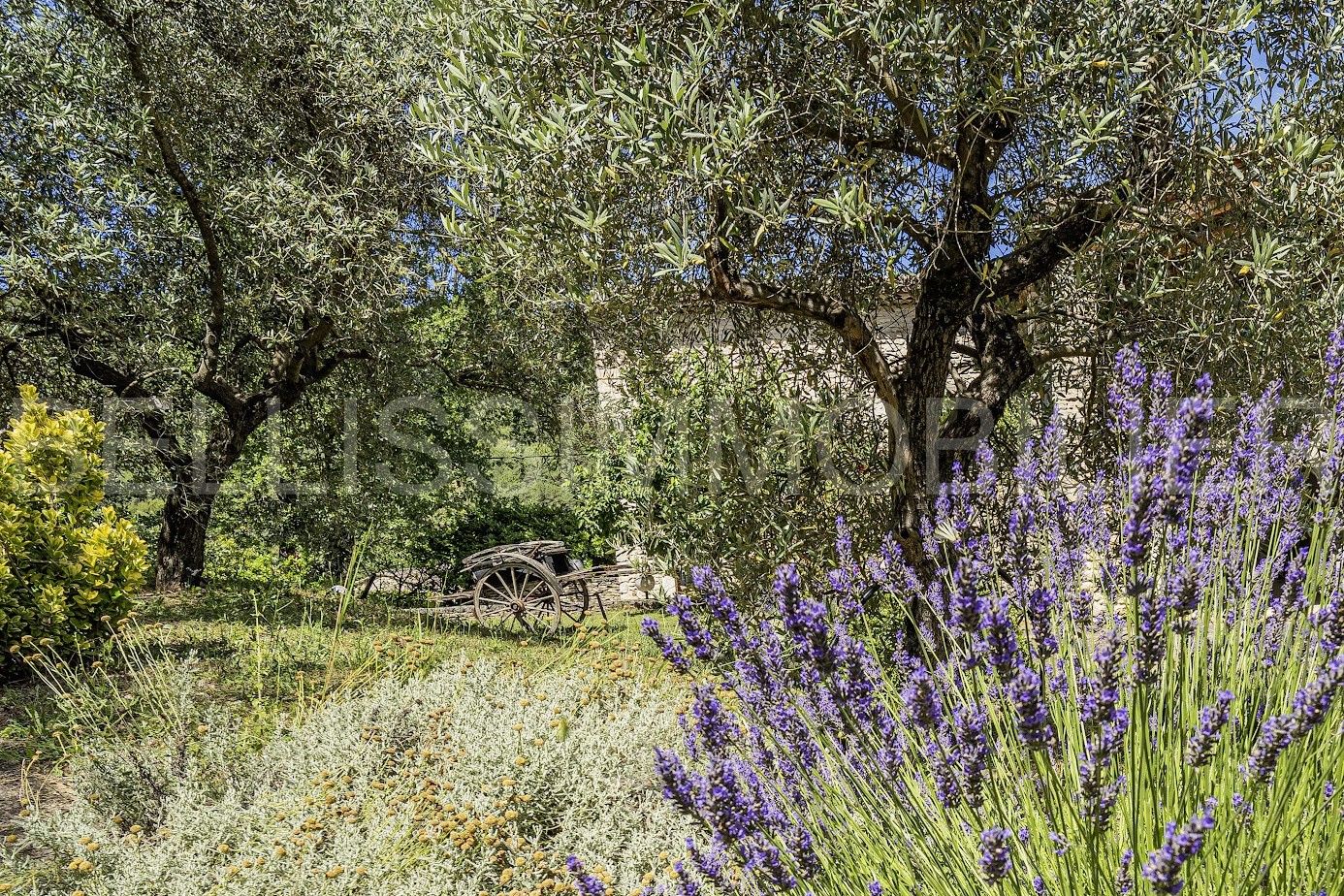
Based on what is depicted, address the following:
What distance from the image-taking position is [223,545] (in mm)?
12000

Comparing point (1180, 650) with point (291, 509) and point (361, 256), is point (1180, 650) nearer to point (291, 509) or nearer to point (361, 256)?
point (361, 256)

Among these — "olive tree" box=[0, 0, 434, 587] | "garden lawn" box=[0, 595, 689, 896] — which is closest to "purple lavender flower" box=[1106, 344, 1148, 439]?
"garden lawn" box=[0, 595, 689, 896]

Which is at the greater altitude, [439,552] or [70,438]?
[70,438]

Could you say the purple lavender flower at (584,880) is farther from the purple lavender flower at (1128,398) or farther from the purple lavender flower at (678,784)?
the purple lavender flower at (1128,398)

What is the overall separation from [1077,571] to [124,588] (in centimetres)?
668

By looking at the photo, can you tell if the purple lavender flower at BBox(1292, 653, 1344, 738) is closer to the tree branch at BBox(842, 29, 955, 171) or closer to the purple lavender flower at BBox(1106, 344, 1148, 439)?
the purple lavender flower at BBox(1106, 344, 1148, 439)

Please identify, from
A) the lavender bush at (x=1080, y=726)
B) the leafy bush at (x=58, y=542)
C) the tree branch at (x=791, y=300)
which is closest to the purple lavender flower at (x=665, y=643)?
the lavender bush at (x=1080, y=726)

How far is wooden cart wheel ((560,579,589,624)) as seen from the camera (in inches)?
452

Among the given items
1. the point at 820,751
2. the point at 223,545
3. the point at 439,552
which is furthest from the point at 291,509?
the point at 820,751

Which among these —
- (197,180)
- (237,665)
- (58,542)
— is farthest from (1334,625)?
(197,180)

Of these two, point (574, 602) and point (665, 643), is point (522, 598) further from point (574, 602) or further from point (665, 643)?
point (665, 643)

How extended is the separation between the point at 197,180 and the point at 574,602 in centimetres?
731

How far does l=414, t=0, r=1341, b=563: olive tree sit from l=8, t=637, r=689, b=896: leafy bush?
1906mm

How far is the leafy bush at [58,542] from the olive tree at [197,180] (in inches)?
50.2
